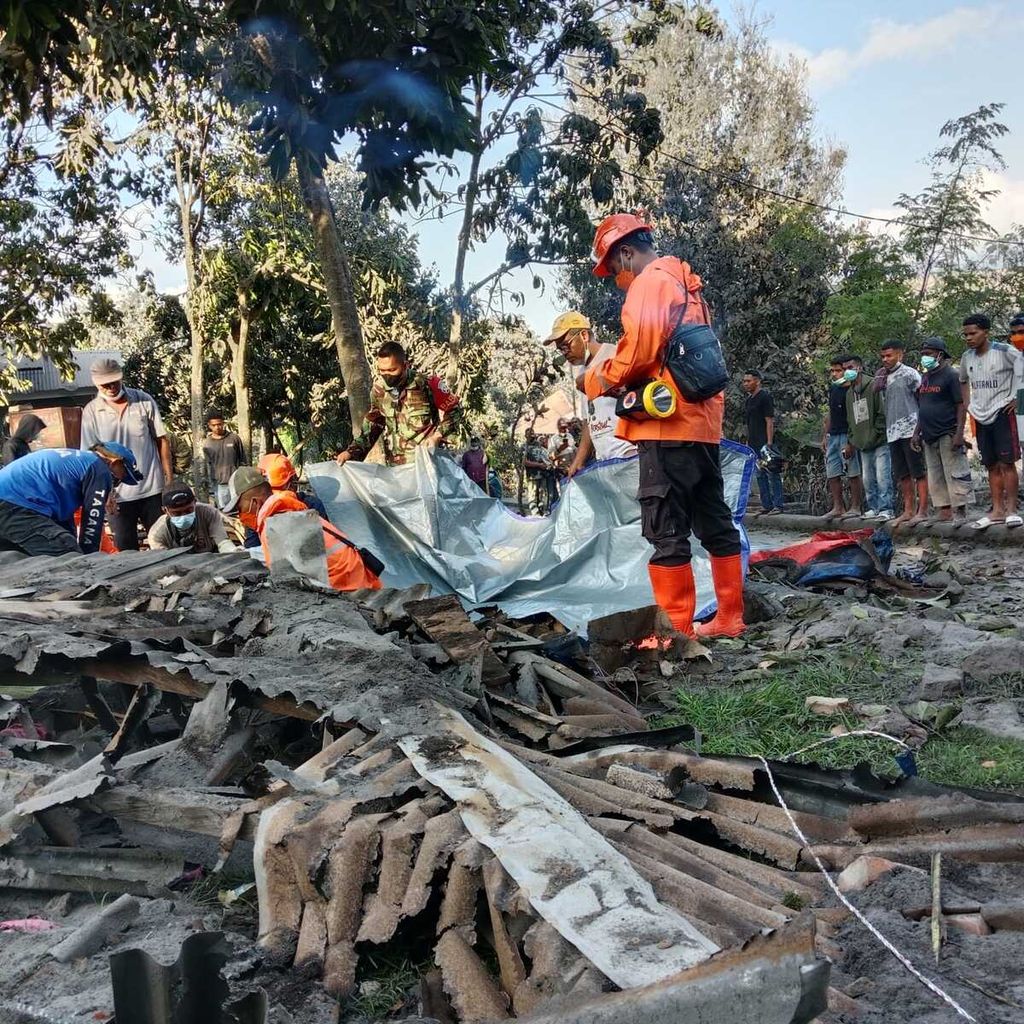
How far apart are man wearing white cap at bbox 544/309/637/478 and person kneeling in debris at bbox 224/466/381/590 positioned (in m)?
1.58

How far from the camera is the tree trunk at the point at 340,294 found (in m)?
7.24

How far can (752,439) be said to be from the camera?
12.5 meters

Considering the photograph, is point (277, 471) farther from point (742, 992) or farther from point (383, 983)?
point (742, 992)

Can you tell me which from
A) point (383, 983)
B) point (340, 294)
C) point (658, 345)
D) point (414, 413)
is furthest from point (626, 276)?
point (383, 983)

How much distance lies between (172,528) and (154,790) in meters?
4.21

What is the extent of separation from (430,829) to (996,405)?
305 inches

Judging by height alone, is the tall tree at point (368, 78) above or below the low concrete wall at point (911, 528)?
above

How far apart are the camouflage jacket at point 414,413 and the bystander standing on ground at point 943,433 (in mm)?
4607

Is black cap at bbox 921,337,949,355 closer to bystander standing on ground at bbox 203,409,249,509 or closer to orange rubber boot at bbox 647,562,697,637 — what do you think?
orange rubber boot at bbox 647,562,697,637

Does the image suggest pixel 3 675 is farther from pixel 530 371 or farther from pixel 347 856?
pixel 530 371

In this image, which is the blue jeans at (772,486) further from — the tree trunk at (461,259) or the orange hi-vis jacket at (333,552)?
the orange hi-vis jacket at (333,552)

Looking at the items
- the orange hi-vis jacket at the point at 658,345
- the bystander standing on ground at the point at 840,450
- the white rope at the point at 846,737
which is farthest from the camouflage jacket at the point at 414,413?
the bystander standing on ground at the point at 840,450

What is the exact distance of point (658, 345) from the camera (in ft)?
15.5

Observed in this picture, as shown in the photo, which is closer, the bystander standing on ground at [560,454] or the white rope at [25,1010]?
the white rope at [25,1010]
